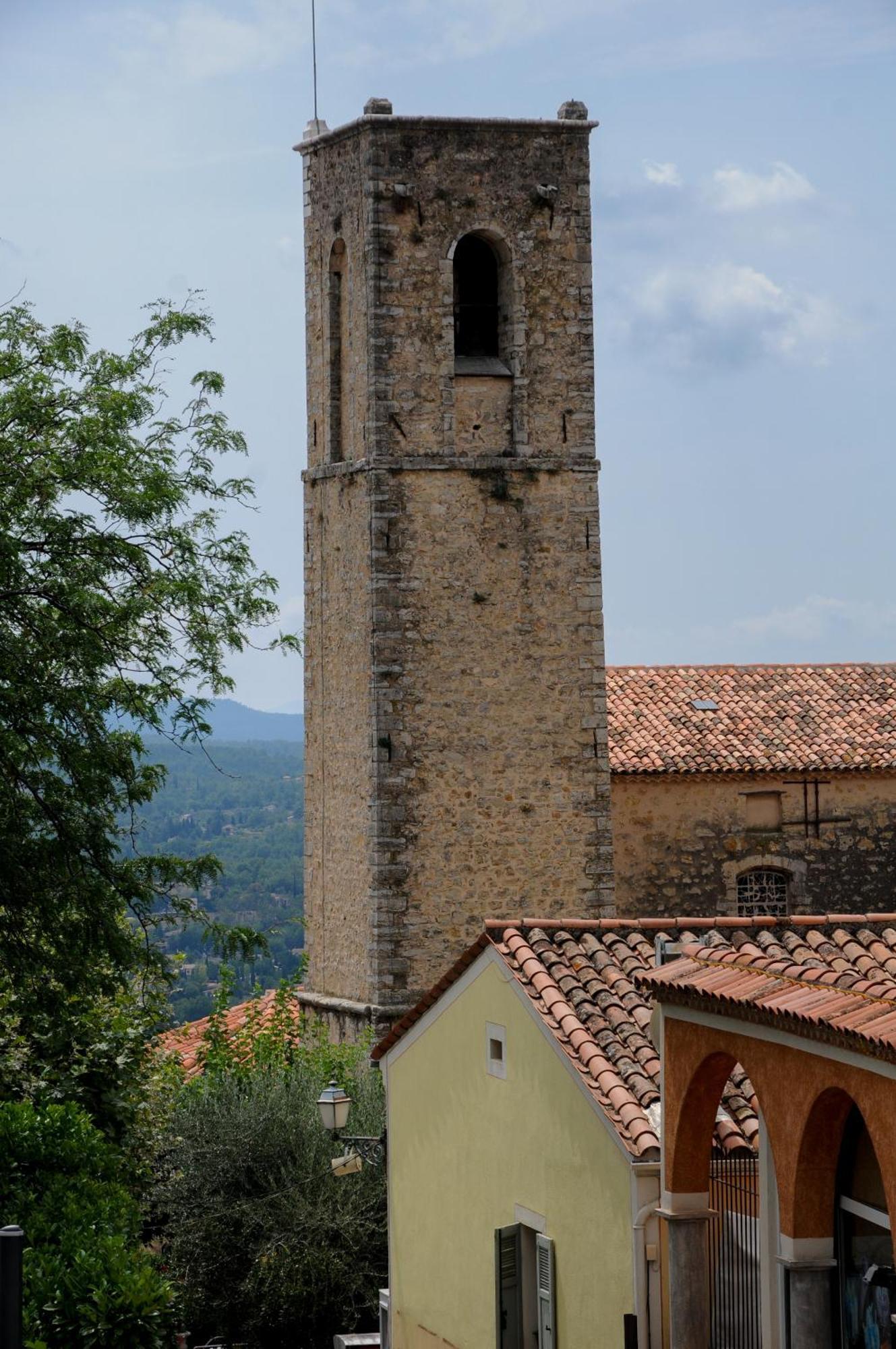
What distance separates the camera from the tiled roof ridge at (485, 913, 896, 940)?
620 inches

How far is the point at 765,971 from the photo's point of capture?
1215 cm

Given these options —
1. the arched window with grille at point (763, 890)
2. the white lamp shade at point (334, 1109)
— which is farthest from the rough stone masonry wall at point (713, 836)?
the white lamp shade at point (334, 1109)

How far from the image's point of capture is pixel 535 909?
28.5 meters

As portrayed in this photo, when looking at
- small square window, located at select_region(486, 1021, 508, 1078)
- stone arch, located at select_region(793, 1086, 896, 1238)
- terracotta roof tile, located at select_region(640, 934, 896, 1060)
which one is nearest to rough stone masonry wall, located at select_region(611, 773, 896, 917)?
small square window, located at select_region(486, 1021, 508, 1078)

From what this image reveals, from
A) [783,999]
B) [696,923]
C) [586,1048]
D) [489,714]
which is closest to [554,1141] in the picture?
[586,1048]

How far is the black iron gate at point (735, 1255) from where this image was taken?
1236cm

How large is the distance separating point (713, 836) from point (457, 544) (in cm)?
508

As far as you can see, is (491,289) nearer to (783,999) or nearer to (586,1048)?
(586,1048)

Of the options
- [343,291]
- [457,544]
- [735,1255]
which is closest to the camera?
[735,1255]

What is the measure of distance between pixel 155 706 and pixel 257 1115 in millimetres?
7674

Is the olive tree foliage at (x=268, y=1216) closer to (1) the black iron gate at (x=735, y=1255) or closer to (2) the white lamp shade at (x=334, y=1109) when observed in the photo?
(2) the white lamp shade at (x=334, y=1109)

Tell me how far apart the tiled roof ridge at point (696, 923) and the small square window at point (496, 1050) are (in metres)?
0.67

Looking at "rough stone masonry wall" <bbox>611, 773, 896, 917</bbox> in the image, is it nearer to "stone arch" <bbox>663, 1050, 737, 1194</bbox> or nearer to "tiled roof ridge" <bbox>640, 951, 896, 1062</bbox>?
"tiled roof ridge" <bbox>640, 951, 896, 1062</bbox>

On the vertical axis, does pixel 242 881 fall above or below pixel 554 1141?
above
